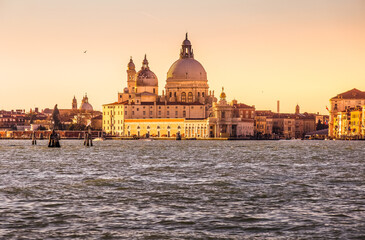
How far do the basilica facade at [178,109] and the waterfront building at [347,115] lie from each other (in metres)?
13.8

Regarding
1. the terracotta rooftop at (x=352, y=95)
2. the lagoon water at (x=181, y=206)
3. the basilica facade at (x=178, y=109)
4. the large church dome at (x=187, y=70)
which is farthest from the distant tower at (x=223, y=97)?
the lagoon water at (x=181, y=206)

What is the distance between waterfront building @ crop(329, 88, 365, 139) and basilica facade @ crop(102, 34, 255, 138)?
13.8 m

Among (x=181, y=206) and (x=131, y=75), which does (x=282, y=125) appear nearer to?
(x=131, y=75)

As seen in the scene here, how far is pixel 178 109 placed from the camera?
13875 cm

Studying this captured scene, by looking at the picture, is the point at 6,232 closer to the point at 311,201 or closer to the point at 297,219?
the point at 297,219

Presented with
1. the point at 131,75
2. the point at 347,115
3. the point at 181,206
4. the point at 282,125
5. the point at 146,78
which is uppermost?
the point at 131,75

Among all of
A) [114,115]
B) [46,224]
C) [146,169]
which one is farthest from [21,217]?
[114,115]

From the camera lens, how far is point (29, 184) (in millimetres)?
23656

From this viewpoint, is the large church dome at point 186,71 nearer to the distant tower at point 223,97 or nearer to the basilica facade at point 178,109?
the basilica facade at point 178,109

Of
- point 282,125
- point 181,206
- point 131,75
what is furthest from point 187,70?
point 181,206

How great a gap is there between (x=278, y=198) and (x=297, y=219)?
3571 mm

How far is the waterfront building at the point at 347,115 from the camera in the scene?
12138 centimetres

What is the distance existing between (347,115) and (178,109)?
29047 millimetres

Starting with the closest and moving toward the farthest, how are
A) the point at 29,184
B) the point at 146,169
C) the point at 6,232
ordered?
the point at 6,232, the point at 29,184, the point at 146,169
